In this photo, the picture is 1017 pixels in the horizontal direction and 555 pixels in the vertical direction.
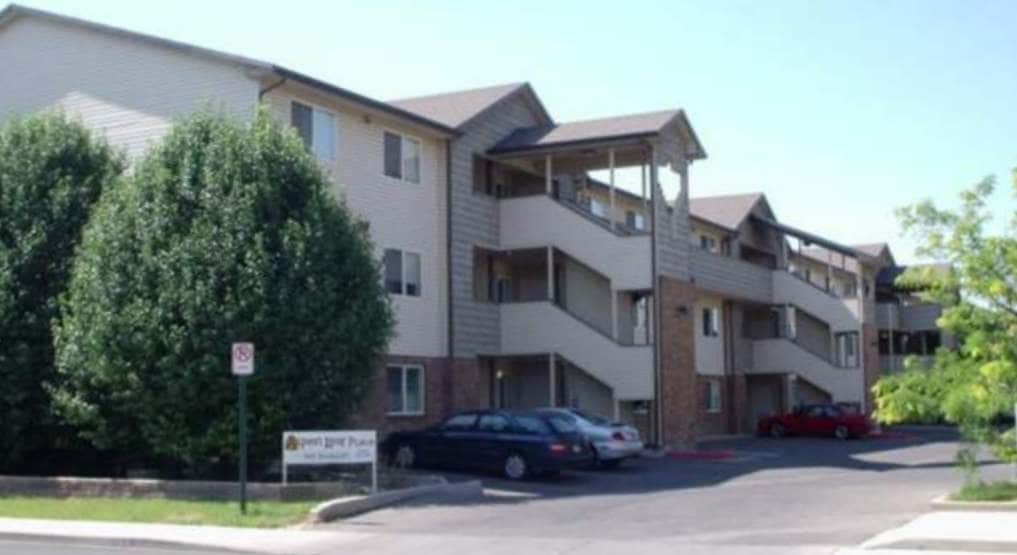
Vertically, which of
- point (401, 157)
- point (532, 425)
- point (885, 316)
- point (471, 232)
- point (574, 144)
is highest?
point (574, 144)

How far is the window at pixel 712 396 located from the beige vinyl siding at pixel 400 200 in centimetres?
1476

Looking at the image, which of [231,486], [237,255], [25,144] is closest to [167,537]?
[231,486]

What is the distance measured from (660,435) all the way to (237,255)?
14.6 meters

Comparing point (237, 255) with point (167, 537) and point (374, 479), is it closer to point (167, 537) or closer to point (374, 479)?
point (374, 479)

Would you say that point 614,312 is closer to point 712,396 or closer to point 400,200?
point 400,200

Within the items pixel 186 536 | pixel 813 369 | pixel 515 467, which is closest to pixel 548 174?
pixel 515 467

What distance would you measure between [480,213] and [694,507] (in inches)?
618

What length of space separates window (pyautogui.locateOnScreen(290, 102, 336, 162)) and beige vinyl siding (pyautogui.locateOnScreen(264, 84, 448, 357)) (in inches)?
6.3

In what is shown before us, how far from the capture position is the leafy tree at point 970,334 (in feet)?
66.1

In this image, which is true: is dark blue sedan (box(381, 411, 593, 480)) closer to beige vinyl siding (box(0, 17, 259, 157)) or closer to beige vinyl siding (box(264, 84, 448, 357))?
beige vinyl siding (box(264, 84, 448, 357))

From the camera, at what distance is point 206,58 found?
94.3 feet

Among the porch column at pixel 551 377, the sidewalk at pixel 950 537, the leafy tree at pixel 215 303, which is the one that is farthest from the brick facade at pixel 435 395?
the sidewalk at pixel 950 537

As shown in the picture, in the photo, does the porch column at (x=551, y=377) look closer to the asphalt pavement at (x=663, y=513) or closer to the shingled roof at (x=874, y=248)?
the asphalt pavement at (x=663, y=513)

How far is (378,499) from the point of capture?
70.7ft
